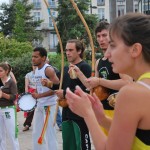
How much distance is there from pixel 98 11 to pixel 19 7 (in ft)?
87.6

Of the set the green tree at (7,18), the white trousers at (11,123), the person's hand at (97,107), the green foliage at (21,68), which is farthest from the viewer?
the green tree at (7,18)

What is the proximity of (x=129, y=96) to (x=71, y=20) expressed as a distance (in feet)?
145

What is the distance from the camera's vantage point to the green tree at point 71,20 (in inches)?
1743

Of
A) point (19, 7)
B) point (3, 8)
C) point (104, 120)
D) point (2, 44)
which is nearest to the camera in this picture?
point (104, 120)

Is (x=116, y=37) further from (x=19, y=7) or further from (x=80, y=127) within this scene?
(x=19, y=7)

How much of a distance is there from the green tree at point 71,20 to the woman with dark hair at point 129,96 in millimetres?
42010

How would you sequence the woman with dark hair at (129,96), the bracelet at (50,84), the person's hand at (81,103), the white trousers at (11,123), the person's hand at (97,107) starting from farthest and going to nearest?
the white trousers at (11,123) < the bracelet at (50,84) < the person's hand at (97,107) < the person's hand at (81,103) < the woman with dark hair at (129,96)

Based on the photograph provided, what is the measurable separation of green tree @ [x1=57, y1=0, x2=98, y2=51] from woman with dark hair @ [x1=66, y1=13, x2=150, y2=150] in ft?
138

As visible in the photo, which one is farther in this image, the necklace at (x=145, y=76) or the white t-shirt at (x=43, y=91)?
the white t-shirt at (x=43, y=91)

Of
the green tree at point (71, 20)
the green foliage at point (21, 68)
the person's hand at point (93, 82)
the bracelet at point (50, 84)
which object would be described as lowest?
the green foliage at point (21, 68)

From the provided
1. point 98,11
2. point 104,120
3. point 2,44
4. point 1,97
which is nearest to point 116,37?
point 104,120

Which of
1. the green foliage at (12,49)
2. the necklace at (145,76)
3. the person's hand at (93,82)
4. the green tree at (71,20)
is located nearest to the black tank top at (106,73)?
the person's hand at (93,82)

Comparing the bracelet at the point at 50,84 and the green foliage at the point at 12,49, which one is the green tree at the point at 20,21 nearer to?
the green foliage at the point at 12,49

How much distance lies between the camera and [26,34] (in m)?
A: 53.5
